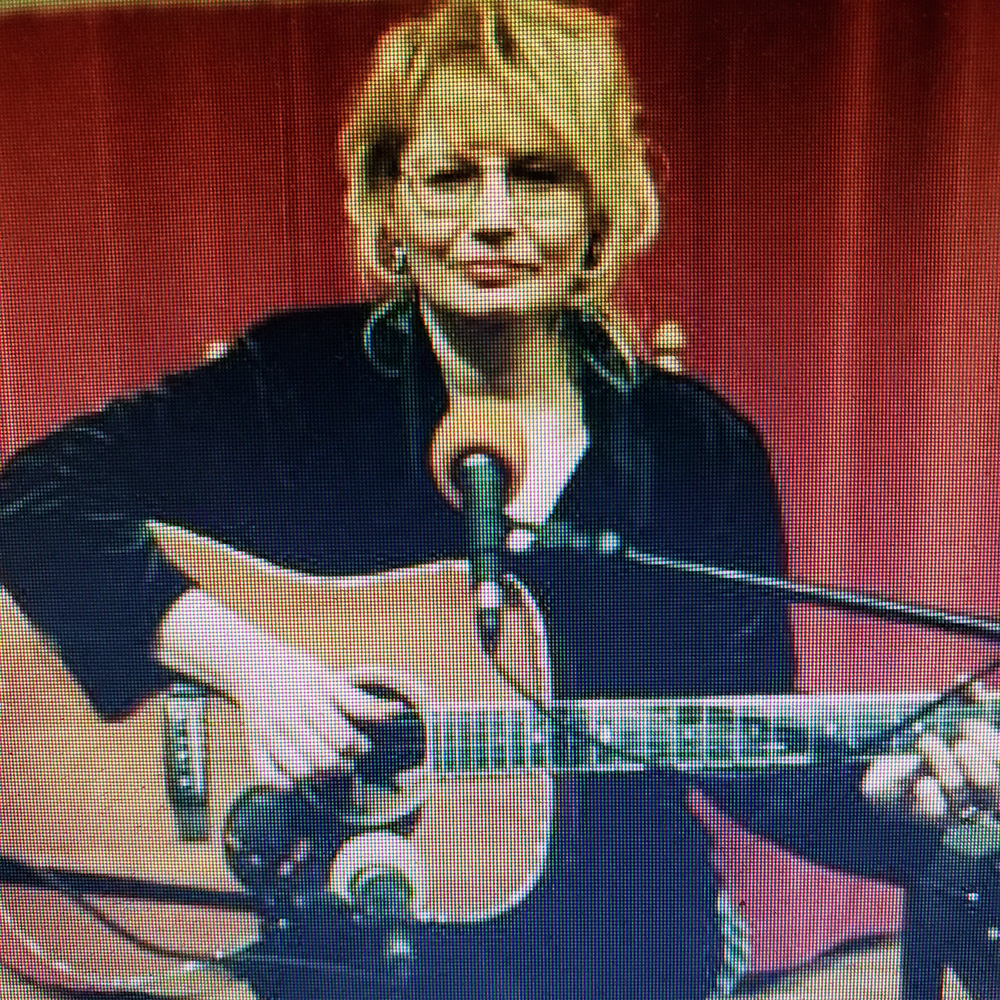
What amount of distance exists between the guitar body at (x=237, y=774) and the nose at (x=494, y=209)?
0.44m

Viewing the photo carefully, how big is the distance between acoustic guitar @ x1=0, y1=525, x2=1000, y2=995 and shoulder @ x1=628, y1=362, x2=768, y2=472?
29 cm

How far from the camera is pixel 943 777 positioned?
1.18 metres

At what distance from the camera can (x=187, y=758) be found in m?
1.21

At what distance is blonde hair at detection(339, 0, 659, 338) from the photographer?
1.10m

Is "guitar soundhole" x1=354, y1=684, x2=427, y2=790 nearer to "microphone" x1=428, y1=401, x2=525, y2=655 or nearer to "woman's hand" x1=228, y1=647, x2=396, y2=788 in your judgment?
"woman's hand" x1=228, y1=647, x2=396, y2=788

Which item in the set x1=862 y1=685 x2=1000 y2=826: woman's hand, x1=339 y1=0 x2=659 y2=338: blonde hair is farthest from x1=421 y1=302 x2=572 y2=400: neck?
x1=862 y1=685 x2=1000 y2=826: woman's hand

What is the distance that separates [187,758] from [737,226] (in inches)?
40.7

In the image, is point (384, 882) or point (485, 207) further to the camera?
point (384, 882)

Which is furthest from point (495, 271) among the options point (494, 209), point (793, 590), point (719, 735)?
point (719, 735)

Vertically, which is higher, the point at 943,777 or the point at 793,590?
the point at 793,590

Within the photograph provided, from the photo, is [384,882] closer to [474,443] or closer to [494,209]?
[474,443]

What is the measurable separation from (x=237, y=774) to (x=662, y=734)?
1.94 feet

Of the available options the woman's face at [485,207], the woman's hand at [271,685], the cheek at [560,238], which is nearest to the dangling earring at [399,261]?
the woman's face at [485,207]

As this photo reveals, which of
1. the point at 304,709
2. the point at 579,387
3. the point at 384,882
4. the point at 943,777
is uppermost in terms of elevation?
the point at 579,387
